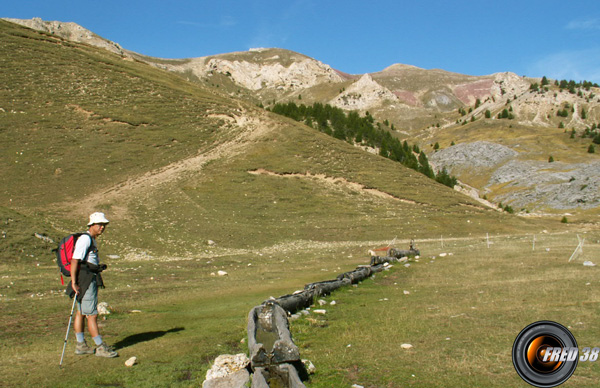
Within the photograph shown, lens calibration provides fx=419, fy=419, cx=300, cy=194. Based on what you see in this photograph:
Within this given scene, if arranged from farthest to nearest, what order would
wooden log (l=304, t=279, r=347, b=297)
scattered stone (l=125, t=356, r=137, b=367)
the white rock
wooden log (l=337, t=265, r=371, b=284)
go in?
wooden log (l=337, t=265, r=371, b=284) < wooden log (l=304, t=279, r=347, b=297) < scattered stone (l=125, t=356, r=137, b=367) < the white rock

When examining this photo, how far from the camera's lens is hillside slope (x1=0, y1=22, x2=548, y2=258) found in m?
39.5

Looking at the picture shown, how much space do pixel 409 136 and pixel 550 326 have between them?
191855mm

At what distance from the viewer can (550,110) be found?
18288 centimetres

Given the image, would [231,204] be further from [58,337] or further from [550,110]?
[550,110]

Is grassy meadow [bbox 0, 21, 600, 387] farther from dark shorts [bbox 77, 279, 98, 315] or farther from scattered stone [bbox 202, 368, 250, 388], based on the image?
scattered stone [bbox 202, 368, 250, 388]

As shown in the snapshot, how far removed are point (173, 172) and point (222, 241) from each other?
794 inches

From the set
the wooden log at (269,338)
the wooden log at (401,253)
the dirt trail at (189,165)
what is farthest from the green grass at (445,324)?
the dirt trail at (189,165)

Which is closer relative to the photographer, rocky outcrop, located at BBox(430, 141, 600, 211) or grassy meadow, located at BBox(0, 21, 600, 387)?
grassy meadow, located at BBox(0, 21, 600, 387)

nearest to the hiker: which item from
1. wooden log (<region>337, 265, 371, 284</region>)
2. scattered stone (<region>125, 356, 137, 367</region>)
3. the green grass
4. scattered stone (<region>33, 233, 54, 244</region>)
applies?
scattered stone (<region>125, 356, 137, 367</region>)

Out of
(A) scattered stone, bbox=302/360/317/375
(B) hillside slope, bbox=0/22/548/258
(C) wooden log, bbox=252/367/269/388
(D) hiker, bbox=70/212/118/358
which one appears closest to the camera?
(C) wooden log, bbox=252/367/269/388

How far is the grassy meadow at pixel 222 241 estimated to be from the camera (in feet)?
29.0

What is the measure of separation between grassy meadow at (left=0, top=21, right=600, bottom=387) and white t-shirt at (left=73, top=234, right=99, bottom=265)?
206 centimetres

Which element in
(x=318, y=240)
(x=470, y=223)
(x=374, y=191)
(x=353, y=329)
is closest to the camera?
(x=353, y=329)

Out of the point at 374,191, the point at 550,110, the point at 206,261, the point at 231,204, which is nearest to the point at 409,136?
the point at 550,110
